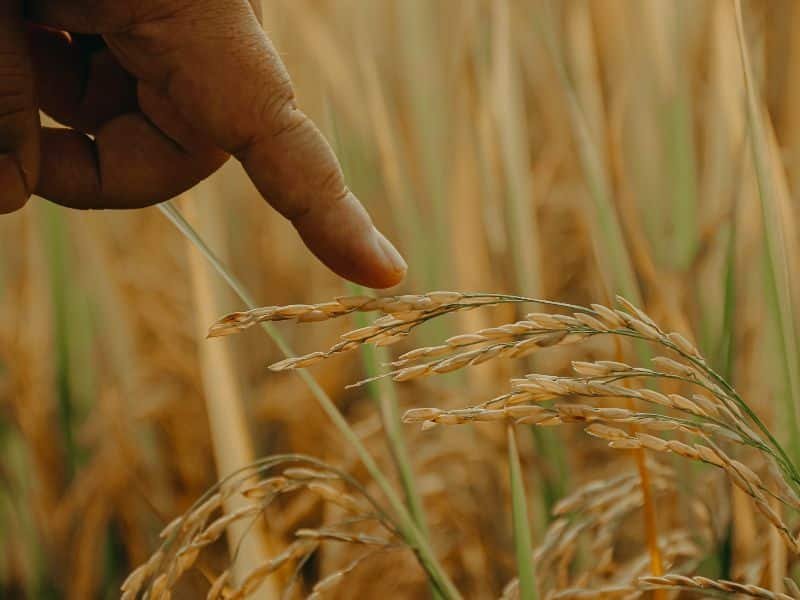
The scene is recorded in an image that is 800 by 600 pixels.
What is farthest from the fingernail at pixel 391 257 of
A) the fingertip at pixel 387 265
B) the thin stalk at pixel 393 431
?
the thin stalk at pixel 393 431

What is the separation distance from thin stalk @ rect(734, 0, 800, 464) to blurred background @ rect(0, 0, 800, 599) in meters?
0.14

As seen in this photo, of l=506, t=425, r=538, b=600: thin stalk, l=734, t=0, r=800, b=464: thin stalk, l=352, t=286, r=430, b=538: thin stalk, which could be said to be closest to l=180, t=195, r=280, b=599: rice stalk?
l=352, t=286, r=430, b=538: thin stalk

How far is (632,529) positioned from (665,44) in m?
0.54

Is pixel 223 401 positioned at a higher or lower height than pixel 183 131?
lower

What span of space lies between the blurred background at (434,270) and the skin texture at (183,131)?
195 mm

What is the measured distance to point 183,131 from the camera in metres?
0.59

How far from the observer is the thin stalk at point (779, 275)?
63 centimetres

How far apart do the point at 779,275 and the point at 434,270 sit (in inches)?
19.6

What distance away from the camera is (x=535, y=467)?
96cm

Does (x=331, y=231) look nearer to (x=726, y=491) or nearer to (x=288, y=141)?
(x=288, y=141)

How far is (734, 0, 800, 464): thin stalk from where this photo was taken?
63 cm

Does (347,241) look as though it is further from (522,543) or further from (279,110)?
(522,543)

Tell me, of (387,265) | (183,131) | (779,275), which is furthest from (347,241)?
(779,275)

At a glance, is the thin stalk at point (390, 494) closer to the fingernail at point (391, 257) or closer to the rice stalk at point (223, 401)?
the fingernail at point (391, 257)
